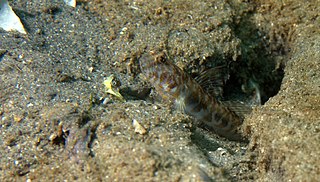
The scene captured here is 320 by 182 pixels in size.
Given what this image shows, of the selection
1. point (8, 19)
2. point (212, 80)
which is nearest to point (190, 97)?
point (212, 80)

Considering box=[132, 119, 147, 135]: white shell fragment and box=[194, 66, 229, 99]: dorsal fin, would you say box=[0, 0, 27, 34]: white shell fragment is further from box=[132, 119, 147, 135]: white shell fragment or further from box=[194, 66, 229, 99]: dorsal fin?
box=[194, 66, 229, 99]: dorsal fin

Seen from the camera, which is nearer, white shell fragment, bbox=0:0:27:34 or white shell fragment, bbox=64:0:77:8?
white shell fragment, bbox=0:0:27:34

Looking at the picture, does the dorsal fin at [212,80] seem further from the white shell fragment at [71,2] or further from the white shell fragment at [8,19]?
the white shell fragment at [8,19]

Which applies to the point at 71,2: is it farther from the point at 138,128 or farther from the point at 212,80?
the point at 138,128

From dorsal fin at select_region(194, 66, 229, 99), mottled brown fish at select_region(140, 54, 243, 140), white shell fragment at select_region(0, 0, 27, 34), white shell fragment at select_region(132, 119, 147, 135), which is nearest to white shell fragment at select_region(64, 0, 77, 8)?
white shell fragment at select_region(0, 0, 27, 34)

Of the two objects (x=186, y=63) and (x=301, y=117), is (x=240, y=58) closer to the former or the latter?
(x=186, y=63)

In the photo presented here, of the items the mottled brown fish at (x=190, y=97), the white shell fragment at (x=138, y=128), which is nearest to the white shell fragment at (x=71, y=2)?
the mottled brown fish at (x=190, y=97)
